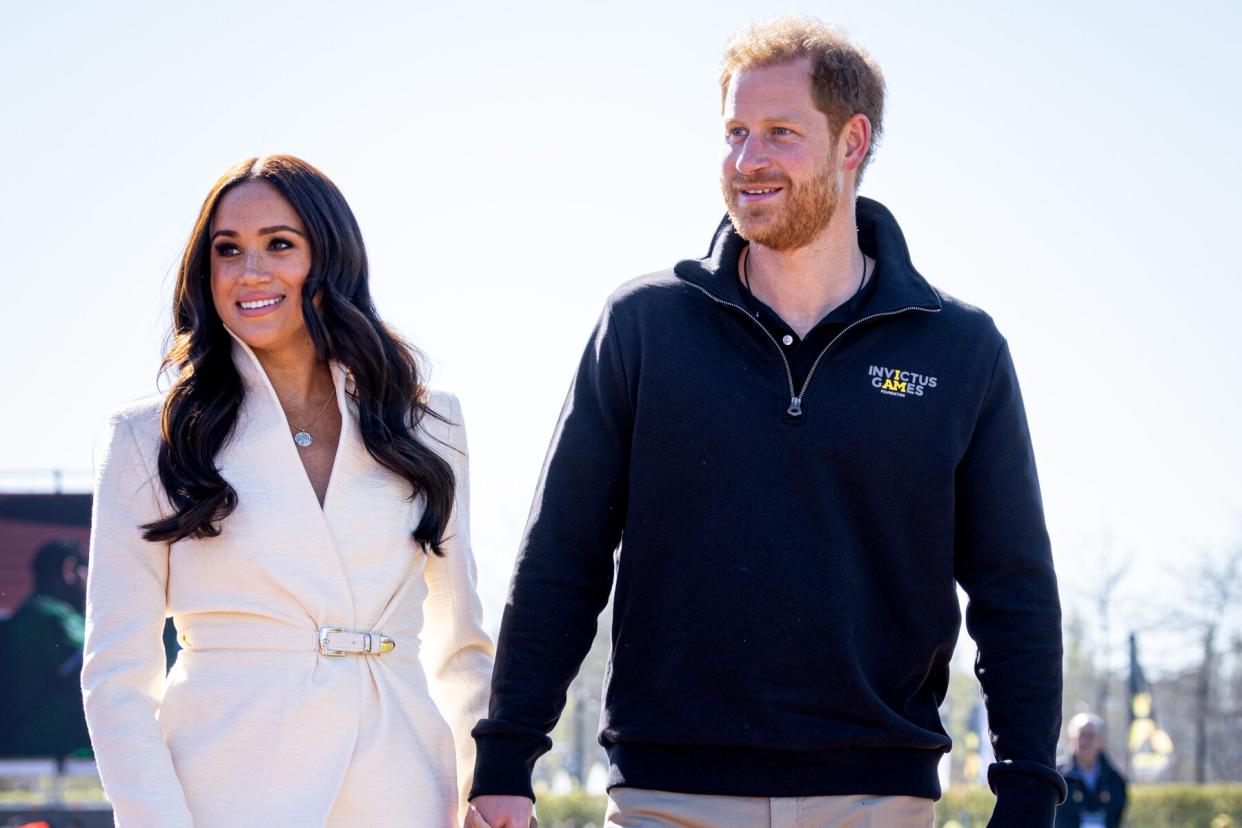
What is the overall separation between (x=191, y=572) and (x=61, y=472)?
48.2 ft

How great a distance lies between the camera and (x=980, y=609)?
11.8ft

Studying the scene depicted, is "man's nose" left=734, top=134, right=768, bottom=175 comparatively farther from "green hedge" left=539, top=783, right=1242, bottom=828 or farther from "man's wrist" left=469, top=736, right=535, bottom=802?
"green hedge" left=539, top=783, right=1242, bottom=828

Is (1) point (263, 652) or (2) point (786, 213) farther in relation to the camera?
(2) point (786, 213)

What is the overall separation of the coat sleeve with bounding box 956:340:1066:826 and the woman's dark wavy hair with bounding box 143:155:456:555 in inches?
45.7

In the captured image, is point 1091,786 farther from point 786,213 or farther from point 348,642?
point 348,642

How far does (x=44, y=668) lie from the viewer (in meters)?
16.8

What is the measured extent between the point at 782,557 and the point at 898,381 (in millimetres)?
468

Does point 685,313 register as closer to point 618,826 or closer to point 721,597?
point 721,597

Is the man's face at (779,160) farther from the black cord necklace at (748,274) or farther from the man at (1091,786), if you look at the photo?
the man at (1091,786)

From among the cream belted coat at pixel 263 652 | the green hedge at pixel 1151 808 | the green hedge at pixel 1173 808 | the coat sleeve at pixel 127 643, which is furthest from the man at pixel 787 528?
the green hedge at pixel 1173 808

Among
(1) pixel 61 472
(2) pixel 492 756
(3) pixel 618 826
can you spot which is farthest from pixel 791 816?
(1) pixel 61 472

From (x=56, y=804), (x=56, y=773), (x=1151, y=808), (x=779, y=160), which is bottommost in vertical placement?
(x=1151, y=808)

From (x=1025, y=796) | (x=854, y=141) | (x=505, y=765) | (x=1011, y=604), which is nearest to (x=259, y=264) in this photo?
(x=505, y=765)

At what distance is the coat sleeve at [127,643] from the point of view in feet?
10.6
